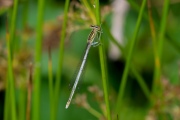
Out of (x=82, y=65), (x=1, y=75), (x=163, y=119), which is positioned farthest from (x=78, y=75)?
(x=1, y=75)

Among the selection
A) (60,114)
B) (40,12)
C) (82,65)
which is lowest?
(60,114)

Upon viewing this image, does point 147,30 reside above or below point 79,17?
below

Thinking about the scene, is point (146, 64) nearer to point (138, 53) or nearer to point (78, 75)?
point (138, 53)

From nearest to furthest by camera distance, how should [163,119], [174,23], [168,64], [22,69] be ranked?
[163,119], [22,69], [168,64], [174,23]

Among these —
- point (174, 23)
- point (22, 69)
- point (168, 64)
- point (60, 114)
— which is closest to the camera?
point (22, 69)

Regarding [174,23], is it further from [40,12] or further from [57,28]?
[40,12]

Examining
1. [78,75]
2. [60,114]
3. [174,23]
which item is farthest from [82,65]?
[174,23]

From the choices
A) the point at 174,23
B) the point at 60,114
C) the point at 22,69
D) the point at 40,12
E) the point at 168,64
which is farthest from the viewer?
the point at 174,23

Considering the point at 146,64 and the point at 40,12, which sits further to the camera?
the point at 146,64

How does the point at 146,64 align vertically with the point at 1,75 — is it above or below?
below
